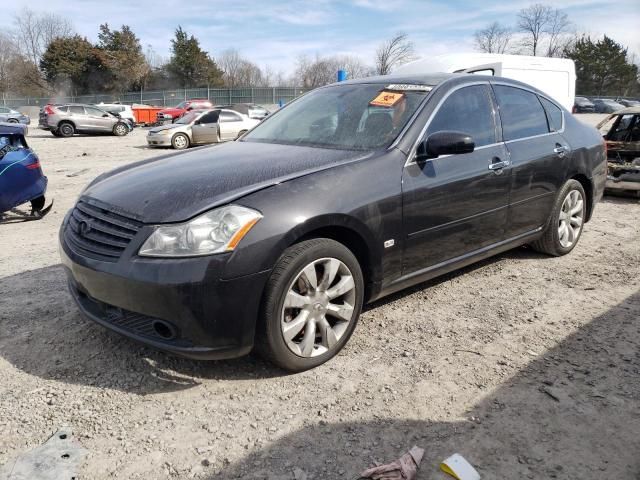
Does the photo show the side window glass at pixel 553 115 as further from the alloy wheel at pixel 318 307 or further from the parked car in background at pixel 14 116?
the parked car in background at pixel 14 116

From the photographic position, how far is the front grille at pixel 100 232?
2643mm

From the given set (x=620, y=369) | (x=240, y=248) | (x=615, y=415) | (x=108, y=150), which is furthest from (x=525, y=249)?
(x=108, y=150)

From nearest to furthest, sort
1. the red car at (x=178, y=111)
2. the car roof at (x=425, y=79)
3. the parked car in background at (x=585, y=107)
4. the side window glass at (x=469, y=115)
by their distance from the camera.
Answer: the side window glass at (x=469, y=115) → the car roof at (x=425, y=79) → the red car at (x=178, y=111) → the parked car in background at (x=585, y=107)

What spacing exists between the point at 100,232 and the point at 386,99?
2.10 m

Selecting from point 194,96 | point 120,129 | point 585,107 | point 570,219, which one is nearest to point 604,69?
point 585,107

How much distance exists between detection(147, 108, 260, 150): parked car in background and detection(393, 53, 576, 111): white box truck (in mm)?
6508

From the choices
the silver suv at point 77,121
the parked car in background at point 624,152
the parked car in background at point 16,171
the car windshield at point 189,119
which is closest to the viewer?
the parked car in background at point 16,171

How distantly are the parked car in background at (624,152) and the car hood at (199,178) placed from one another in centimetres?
652

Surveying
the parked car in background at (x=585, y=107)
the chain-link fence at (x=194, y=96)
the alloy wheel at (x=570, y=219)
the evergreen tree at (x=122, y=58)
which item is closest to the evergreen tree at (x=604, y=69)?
the parked car in background at (x=585, y=107)

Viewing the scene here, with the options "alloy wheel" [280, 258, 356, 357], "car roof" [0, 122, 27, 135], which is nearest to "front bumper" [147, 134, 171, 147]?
"car roof" [0, 122, 27, 135]

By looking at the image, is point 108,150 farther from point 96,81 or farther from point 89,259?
point 96,81

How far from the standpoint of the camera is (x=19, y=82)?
66188 millimetres

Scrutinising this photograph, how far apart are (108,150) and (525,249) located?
14828 millimetres

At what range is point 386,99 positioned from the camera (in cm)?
362
